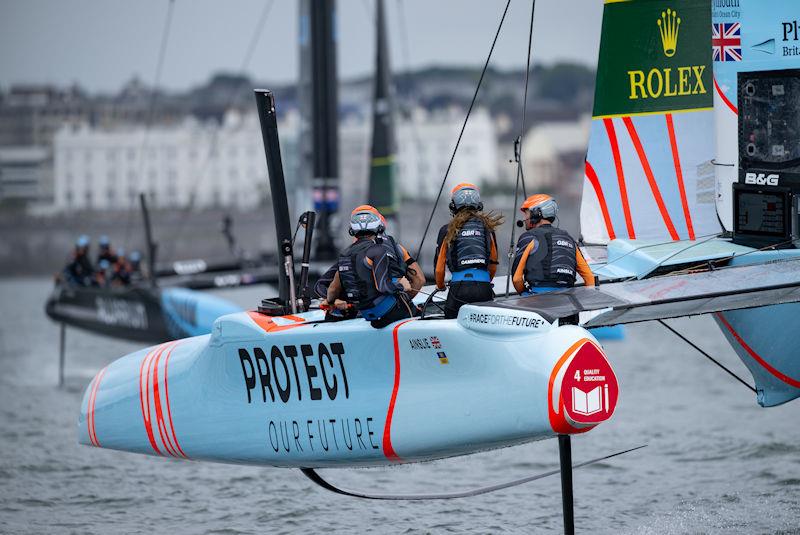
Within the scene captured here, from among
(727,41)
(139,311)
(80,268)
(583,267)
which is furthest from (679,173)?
(80,268)

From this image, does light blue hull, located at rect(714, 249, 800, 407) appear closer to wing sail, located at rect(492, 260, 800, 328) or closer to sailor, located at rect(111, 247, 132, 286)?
wing sail, located at rect(492, 260, 800, 328)

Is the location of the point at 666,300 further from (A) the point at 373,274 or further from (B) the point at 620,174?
(B) the point at 620,174

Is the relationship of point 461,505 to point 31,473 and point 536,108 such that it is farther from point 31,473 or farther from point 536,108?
point 536,108

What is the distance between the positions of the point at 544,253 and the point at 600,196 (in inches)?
74.6

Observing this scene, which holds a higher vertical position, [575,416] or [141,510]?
[575,416]

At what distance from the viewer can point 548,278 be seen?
21.8 feet

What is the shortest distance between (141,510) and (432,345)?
9.40 ft

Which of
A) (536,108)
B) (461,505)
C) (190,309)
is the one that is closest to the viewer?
(461,505)

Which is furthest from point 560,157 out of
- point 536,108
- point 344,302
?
point 344,302

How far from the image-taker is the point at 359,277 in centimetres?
662

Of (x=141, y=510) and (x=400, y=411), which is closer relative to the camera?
(x=400, y=411)

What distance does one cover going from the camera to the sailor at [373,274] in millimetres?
6566

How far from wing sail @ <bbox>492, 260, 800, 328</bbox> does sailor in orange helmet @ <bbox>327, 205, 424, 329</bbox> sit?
0.55 metres

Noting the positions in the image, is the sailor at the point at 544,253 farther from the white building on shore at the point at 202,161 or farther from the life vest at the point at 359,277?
the white building on shore at the point at 202,161
